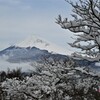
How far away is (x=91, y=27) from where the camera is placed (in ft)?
47.5

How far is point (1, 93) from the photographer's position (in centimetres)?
3881

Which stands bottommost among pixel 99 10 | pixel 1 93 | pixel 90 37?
pixel 1 93

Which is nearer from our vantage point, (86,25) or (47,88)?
(86,25)

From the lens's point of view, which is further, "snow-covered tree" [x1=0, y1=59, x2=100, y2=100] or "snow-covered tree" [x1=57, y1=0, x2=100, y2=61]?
"snow-covered tree" [x1=0, y1=59, x2=100, y2=100]

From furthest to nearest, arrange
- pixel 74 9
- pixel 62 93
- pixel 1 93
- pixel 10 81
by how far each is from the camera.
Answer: pixel 1 93
pixel 10 81
pixel 62 93
pixel 74 9

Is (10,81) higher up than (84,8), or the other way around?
(84,8)

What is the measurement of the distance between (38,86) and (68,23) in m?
14.4

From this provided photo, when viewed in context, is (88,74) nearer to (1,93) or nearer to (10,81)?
(10,81)

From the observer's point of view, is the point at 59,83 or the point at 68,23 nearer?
the point at 68,23

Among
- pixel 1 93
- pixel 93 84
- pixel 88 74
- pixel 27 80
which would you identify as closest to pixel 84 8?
pixel 88 74

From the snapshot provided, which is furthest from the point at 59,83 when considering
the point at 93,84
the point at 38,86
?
the point at 93,84

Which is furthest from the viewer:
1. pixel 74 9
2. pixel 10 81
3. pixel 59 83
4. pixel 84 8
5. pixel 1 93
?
pixel 1 93

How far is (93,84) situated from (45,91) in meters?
8.95

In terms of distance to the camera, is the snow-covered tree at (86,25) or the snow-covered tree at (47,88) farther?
the snow-covered tree at (47,88)
